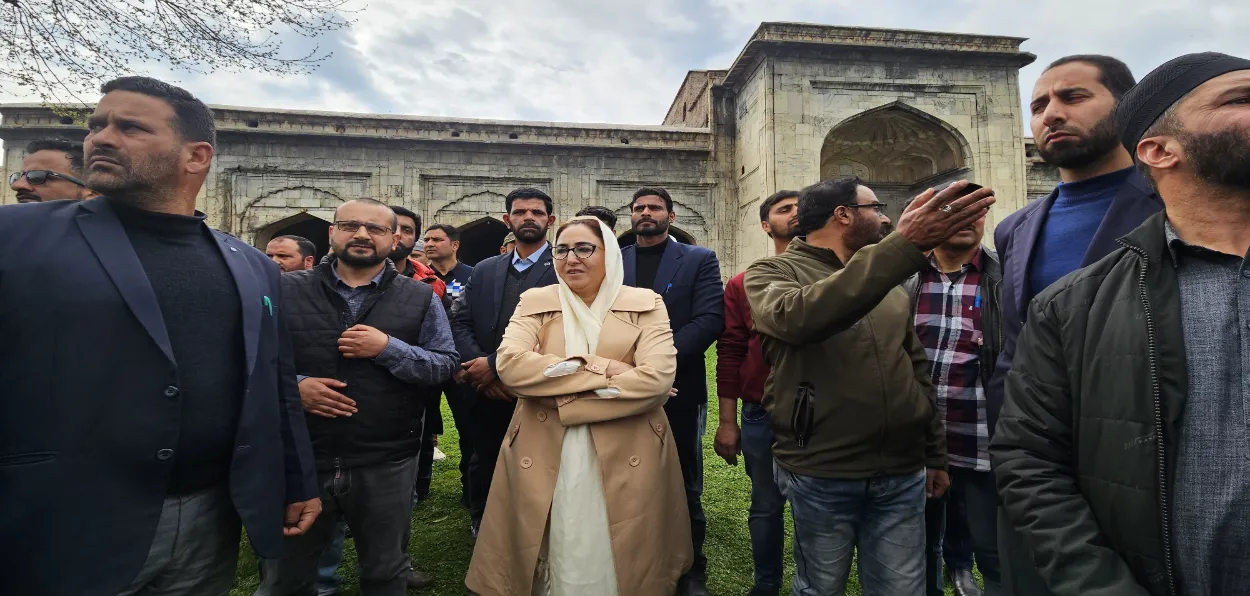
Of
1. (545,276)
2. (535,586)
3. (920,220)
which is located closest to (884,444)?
(920,220)

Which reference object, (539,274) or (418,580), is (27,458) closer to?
(418,580)

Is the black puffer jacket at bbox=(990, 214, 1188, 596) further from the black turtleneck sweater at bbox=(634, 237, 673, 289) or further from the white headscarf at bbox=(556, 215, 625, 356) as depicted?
the black turtleneck sweater at bbox=(634, 237, 673, 289)

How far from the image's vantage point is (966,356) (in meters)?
2.30

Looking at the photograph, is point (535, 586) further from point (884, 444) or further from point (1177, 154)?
point (1177, 154)

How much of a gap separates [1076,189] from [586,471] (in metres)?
1.96

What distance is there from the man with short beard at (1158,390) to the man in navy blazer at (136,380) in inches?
83.2

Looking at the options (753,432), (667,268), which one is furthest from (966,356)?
(667,268)

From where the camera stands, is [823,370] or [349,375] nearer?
[823,370]

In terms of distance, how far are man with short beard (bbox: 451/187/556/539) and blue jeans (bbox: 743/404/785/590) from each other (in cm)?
137

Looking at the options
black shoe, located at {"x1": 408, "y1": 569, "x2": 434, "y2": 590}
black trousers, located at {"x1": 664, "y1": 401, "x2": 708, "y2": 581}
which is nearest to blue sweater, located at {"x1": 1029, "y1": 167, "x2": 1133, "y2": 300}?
black trousers, located at {"x1": 664, "y1": 401, "x2": 708, "y2": 581}

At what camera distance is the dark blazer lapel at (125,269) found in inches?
55.1

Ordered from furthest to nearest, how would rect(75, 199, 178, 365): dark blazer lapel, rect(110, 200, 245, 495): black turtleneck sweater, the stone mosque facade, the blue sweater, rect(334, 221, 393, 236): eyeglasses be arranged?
the stone mosque facade → rect(334, 221, 393, 236): eyeglasses → the blue sweater → rect(110, 200, 245, 495): black turtleneck sweater → rect(75, 199, 178, 365): dark blazer lapel

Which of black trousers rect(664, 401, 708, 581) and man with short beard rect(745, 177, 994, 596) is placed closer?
man with short beard rect(745, 177, 994, 596)

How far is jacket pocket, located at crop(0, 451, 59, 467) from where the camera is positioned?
1249 mm
